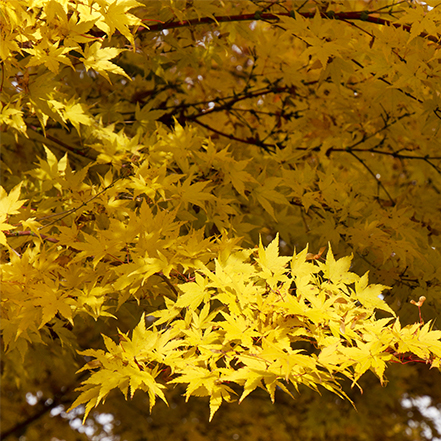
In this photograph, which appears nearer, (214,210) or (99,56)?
(99,56)

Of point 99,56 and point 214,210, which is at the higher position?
point 99,56

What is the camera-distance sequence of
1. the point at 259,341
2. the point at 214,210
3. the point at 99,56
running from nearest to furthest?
the point at 259,341 < the point at 99,56 < the point at 214,210

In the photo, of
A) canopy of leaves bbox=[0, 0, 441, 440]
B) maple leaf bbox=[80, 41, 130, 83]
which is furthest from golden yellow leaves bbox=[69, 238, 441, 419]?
maple leaf bbox=[80, 41, 130, 83]

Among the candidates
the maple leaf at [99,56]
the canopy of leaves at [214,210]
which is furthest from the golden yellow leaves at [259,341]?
the maple leaf at [99,56]

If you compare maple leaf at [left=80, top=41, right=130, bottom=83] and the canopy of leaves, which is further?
maple leaf at [left=80, top=41, right=130, bottom=83]

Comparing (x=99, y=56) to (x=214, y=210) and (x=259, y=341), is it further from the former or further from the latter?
(x=259, y=341)

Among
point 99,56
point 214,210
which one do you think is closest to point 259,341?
point 214,210

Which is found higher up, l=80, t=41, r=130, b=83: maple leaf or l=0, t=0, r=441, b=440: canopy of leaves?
l=80, t=41, r=130, b=83: maple leaf

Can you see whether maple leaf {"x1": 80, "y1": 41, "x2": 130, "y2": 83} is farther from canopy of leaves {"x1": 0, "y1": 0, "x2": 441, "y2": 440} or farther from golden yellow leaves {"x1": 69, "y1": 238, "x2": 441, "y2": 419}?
golden yellow leaves {"x1": 69, "y1": 238, "x2": 441, "y2": 419}

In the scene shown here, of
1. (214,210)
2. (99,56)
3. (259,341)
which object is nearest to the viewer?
(259,341)

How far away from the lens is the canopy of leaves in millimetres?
1486

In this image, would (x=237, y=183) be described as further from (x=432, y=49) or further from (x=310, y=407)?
(x=310, y=407)

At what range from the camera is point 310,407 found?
188 inches

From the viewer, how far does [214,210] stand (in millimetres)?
2104
